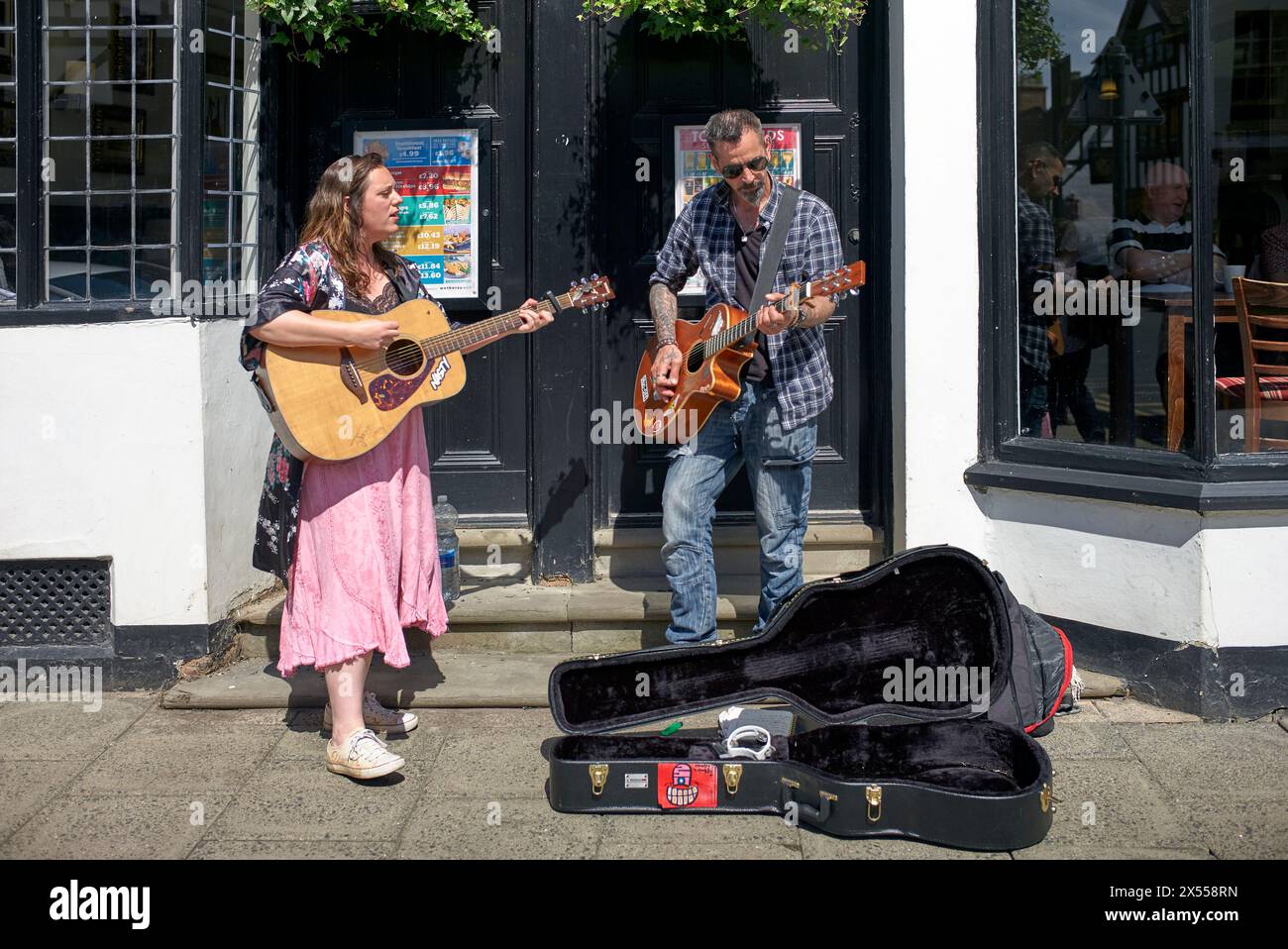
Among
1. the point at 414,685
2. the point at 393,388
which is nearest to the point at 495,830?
the point at 414,685

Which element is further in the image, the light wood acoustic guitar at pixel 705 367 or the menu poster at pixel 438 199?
the menu poster at pixel 438 199

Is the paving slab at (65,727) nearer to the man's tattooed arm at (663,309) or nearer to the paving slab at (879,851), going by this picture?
Result: the man's tattooed arm at (663,309)

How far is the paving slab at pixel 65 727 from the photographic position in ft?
16.8

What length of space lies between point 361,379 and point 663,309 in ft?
3.95

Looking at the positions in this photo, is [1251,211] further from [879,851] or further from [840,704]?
[879,851]

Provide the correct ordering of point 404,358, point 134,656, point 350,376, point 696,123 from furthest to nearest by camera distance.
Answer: point 696,123 < point 134,656 < point 404,358 < point 350,376

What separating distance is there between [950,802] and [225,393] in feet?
10.8

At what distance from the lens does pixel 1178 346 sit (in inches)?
217

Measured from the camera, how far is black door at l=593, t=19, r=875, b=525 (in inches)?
242

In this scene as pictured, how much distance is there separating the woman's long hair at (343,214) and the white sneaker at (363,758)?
1501 millimetres

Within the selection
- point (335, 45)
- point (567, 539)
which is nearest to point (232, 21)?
point (335, 45)

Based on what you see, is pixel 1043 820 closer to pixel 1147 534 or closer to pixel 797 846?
pixel 797 846

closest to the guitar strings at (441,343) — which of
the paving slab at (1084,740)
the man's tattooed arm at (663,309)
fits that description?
the man's tattooed arm at (663,309)

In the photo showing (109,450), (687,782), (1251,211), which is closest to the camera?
(687,782)
